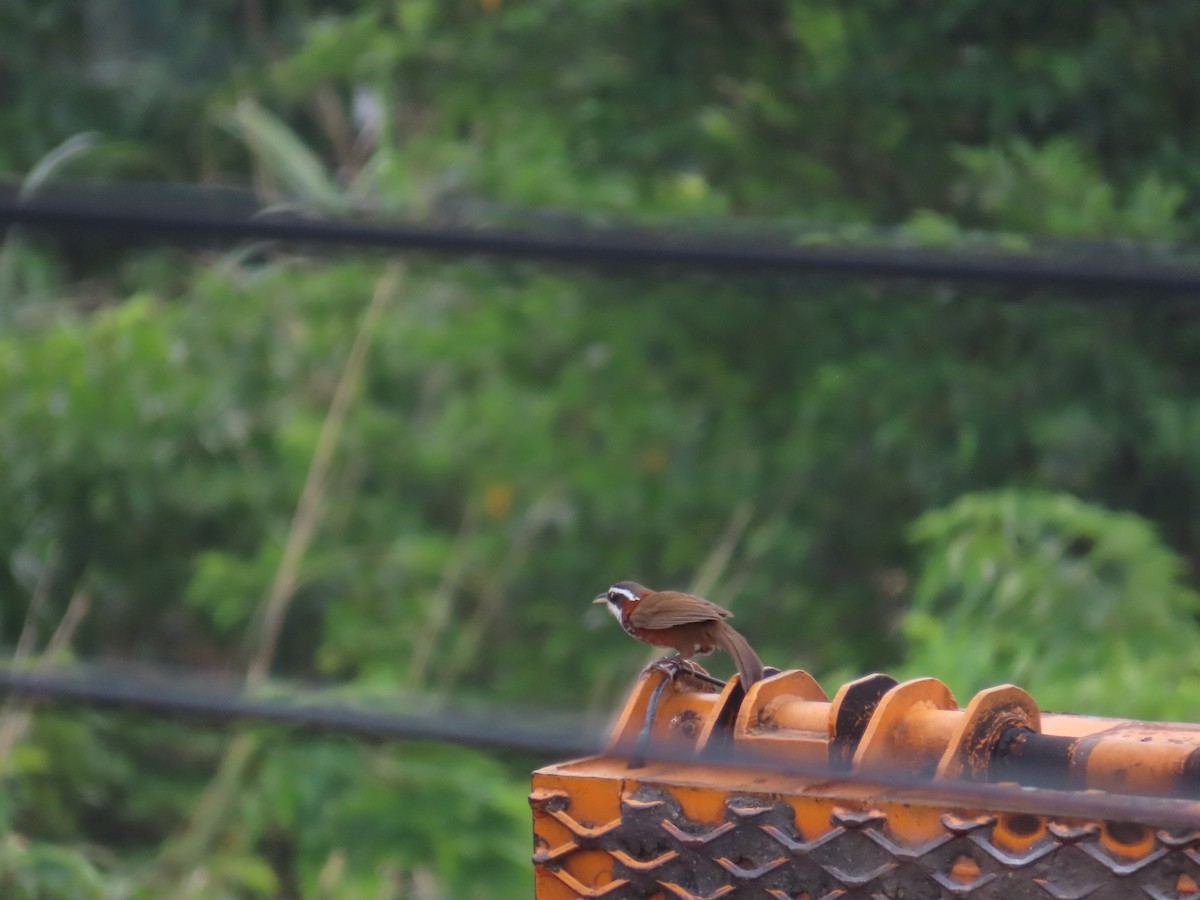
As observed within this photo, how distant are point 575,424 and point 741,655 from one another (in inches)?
204

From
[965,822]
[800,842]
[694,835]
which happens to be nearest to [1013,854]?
[965,822]

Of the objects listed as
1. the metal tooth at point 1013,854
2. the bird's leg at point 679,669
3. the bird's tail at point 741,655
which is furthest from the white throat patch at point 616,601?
the metal tooth at point 1013,854

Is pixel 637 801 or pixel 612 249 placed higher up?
pixel 612 249

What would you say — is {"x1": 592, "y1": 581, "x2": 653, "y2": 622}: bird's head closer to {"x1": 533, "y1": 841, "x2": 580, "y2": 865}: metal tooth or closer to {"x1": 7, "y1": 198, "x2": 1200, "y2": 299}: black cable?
{"x1": 533, "y1": 841, "x2": 580, "y2": 865}: metal tooth

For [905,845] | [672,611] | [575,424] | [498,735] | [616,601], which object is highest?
[498,735]

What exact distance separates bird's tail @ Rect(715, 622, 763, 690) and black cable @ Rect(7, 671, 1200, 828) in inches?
8.6

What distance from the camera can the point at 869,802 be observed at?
1.37m

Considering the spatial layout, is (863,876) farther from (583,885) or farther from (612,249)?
(612,249)

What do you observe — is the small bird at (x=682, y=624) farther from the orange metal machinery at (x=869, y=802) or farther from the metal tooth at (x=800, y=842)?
the metal tooth at (x=800, y=842)

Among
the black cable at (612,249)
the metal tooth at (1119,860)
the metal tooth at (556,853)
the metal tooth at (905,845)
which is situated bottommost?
the metal tooth at (556,853)

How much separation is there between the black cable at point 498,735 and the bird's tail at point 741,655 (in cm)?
22

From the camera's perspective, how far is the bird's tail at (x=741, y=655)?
1.74m

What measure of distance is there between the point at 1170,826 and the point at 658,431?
5.18m

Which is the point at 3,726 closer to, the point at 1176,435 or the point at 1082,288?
the point at 1176,435
